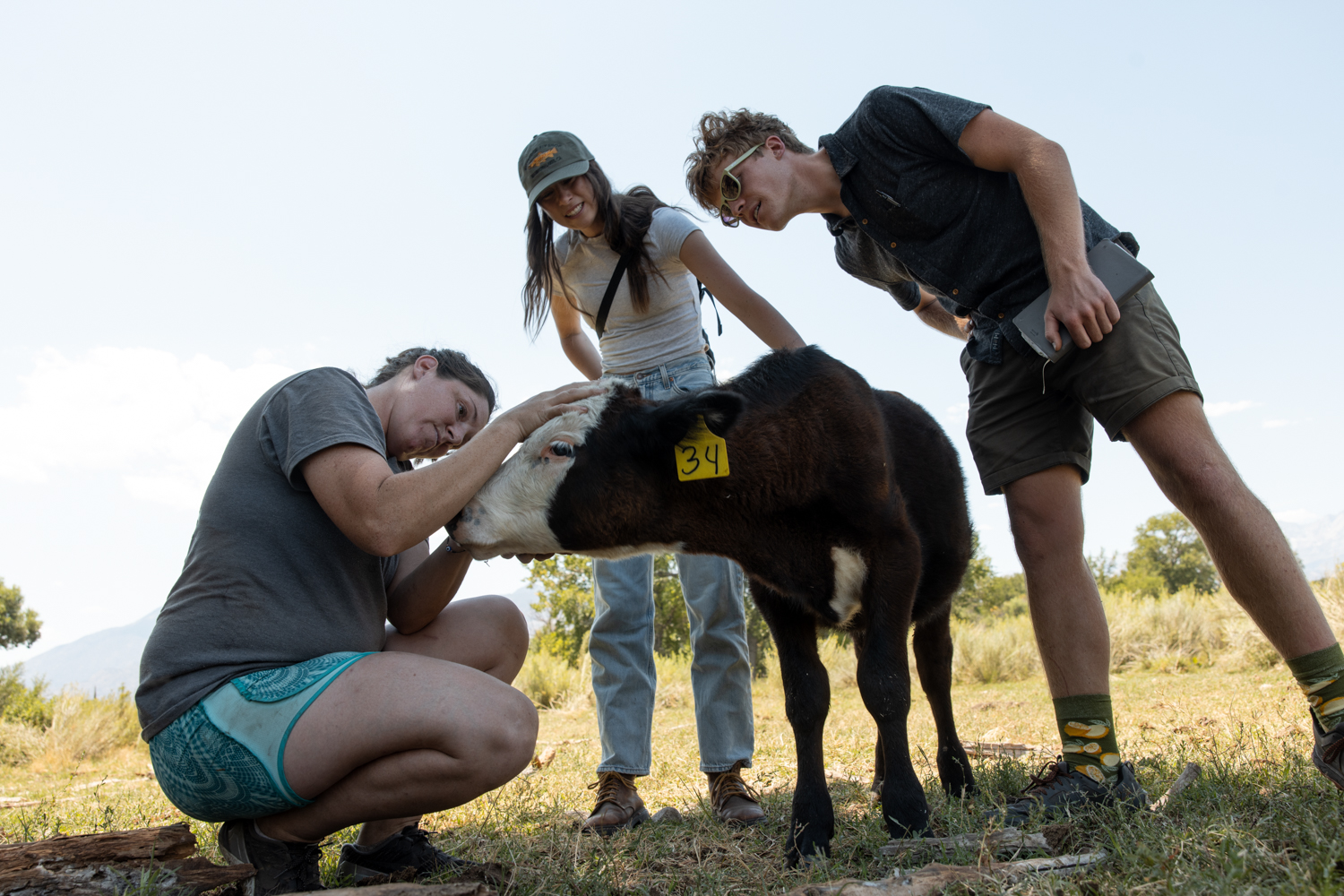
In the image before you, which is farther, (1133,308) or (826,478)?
(826,478)

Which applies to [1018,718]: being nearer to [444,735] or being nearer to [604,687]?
[604,687]

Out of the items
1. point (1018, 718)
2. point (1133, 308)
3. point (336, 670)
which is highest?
point (1133, 308)

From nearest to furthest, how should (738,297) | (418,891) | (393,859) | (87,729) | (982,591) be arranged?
(418,891)
(393,859)
(738,297)
(87,729)
(982,591)

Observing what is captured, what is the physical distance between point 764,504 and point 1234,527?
5.48ft

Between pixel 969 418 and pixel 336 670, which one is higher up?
pixel 969 418

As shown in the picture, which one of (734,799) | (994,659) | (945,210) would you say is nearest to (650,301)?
(945,210)

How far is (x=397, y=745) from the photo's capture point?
2650mm

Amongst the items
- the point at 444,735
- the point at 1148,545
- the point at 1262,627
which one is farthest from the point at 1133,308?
the point at 1148,545

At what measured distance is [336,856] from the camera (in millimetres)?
3518

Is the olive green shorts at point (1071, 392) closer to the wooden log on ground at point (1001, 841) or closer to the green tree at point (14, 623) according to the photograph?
the wooden log on ground at point (1001, 841)

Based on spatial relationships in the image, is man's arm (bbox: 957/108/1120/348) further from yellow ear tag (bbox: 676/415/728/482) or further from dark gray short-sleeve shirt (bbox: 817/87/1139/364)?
yellow ear tag (bbox: 676/415/728/482)

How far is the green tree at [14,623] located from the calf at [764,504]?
2967 centimetres

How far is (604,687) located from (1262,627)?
9.48 feet

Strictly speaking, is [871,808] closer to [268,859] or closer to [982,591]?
[268,859]
